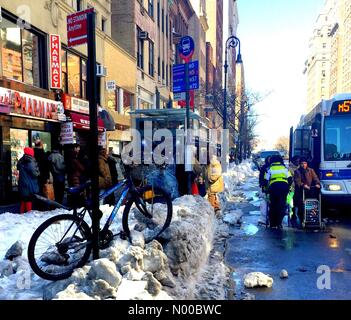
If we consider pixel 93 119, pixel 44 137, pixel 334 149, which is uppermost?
pixel 44 137

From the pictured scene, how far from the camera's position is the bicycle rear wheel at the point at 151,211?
5.77 metres

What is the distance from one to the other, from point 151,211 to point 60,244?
6.30ft

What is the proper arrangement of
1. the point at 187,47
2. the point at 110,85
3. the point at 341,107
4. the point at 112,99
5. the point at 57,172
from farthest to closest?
1. the point at 112,99
2. the point at 110,85
3. the point at 187,47
4. the point at 341,107
5. the point at 57,172

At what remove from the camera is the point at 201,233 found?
6.89 metres

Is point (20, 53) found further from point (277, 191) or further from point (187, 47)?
point (277, 191)

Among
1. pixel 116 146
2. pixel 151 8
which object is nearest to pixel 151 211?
pixel 116 146

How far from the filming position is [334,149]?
10.5 m

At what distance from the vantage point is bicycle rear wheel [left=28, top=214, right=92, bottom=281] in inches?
173

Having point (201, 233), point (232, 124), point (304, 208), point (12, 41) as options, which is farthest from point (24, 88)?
point (232, 124)

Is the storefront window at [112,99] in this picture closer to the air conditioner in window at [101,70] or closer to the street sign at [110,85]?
the street sign at [110,85]

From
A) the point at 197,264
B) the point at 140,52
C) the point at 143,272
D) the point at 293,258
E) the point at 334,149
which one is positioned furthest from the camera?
the point at 140,52

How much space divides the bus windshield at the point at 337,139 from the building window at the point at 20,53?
995cm

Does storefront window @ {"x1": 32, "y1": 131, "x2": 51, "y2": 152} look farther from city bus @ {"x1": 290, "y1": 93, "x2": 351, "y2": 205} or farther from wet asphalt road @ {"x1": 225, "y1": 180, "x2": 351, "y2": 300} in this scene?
city bus @ {"x1": 290, "y1": 93, "x2": 351, "y2": 205}

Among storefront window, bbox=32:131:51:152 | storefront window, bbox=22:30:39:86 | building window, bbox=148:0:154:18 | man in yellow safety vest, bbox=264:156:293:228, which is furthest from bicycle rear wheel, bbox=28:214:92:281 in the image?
building window, bbox=148:0:154:18
